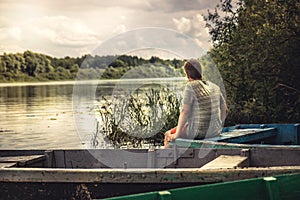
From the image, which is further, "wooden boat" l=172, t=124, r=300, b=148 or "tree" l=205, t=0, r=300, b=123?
"tree" l=205, t=0, r=300, b=123

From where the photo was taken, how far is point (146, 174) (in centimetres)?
584

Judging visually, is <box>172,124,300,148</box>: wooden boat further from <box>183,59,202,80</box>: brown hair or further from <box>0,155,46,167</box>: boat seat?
<box>0,155,46,167</box>: boat seat

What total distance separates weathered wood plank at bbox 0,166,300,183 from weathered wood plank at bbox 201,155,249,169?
13.3 inches

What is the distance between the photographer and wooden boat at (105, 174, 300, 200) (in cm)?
468

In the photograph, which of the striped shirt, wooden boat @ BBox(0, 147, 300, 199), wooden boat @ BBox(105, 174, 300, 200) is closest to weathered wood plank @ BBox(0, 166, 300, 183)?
wooden boat @ BBox(0, 147, 300, 199)

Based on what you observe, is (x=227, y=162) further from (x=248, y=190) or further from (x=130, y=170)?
(x=248, y=190)

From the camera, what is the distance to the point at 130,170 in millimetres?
5906

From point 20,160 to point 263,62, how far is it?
8.23 m

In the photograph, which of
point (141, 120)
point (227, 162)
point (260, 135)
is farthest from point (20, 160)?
point (141, 120)

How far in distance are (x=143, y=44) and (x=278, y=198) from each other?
20.5 feet

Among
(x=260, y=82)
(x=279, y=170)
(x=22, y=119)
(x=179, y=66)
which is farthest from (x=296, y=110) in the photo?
(x=22, y=119)

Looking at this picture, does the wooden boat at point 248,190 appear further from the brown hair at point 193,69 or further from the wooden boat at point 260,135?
the brown hair at point 193,69

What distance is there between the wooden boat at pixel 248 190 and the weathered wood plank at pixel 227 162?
3.50 ft

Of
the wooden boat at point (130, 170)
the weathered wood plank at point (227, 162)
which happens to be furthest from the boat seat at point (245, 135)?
the weathered wood plank at point (227, 162)
